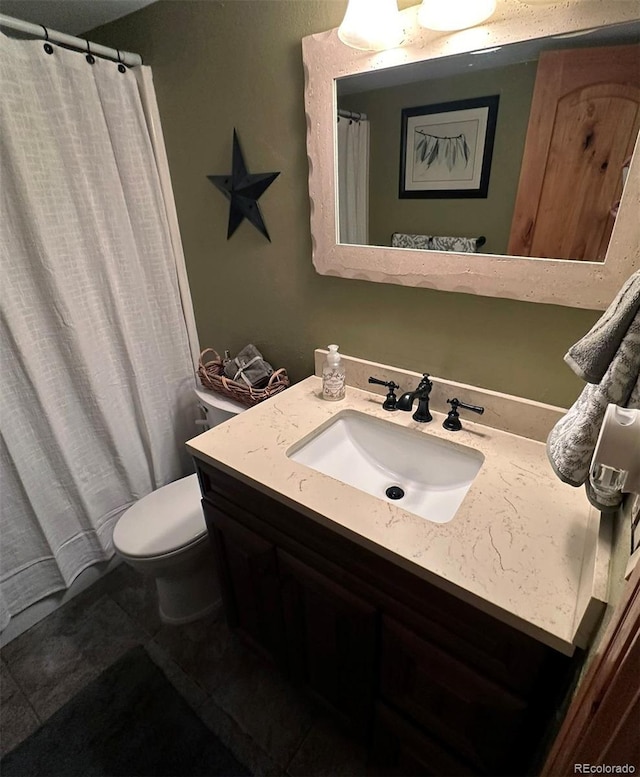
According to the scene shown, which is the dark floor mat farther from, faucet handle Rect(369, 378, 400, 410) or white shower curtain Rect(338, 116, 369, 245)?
white shower curtain Rect(338, 116, 369, 245)

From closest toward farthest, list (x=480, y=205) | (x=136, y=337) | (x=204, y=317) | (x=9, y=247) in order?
(x=480, y=205) < (x=9, y=247) < (x=136, y=337) < (x=204, y=317)

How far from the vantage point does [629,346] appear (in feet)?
1.83

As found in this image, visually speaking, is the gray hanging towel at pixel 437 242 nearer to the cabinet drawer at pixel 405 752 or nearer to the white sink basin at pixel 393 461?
the white sink basin at pixel 393 461

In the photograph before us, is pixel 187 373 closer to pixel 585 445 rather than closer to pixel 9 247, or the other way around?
pixel 9 247

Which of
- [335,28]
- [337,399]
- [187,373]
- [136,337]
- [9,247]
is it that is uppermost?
[335,28]

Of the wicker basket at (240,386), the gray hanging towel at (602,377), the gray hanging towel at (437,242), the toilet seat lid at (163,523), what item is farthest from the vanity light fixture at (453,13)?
the toilet seat lid at (163,523)

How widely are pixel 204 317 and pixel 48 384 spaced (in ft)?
2.09

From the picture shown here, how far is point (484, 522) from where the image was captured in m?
0.80

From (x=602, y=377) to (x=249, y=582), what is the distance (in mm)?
1022

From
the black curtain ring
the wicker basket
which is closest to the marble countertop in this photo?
the wicker basket

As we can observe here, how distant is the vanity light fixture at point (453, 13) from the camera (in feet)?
2.62

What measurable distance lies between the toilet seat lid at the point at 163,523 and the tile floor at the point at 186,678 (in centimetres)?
42

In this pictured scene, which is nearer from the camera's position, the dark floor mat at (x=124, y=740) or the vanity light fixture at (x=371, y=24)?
the vanity light fixture at (x=371, y=24)

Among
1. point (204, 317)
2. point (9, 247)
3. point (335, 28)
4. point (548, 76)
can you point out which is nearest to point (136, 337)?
point (204, 317)
